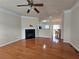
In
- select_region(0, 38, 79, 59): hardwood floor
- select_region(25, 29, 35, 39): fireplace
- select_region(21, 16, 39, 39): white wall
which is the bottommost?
select_region(0, 38, 79, 59): hardwood floor

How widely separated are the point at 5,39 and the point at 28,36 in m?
4.02

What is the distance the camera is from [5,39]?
632 centimetres

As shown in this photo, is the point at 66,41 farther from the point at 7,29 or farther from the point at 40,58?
the point at 7,29

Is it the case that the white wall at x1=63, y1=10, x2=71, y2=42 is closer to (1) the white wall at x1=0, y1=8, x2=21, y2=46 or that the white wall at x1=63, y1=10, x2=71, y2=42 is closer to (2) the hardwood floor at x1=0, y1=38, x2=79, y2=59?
(2) the hardwood floor at x1=0, y1=38, x2=79, y2=59

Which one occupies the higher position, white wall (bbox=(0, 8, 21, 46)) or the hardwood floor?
white wall (bbox=(0, 8, 21, 46))

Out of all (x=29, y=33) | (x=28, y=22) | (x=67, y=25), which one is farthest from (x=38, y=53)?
(x=28, y=22)

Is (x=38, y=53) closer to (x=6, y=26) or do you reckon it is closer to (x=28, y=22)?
(x=6, y=26)

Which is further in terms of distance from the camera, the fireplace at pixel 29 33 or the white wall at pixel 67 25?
the fireplace at pixel 29 33

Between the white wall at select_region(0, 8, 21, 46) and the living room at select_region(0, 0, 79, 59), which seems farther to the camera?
the white wall at select_region(0, 8, 21, 46)

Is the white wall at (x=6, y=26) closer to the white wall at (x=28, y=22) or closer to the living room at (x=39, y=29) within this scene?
the living room at (x=39, y=29)

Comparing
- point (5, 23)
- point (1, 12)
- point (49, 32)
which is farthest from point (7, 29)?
point (49, 32)

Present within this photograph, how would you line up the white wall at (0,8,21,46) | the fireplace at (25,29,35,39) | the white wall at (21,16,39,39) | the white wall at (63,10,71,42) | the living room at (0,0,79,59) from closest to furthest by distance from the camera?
the living room at (0,0,79,59)
the white wall at (0,8,21,46)
the white wall at (63,10,71,42)
the white wall at (21,16,39,39)
the fireplace at (25,29,35,39)

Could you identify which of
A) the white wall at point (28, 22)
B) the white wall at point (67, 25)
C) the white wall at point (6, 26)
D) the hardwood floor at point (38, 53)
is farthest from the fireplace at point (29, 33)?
the hardwood floor at point (38, 53)

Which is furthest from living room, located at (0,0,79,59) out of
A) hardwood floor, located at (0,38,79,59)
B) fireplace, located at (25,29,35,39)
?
fireplace, located at (25,29,35,39)
